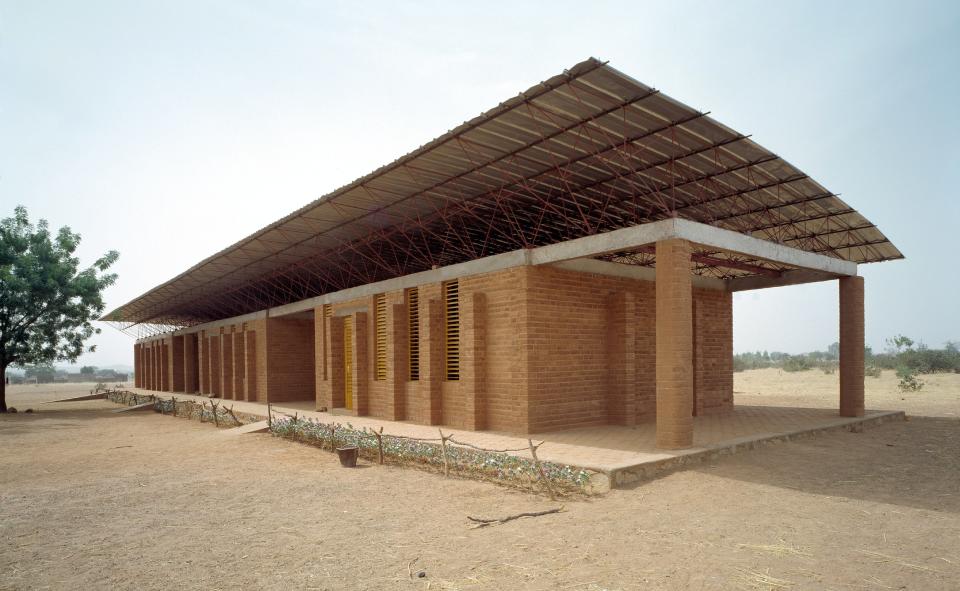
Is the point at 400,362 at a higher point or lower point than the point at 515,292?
lower

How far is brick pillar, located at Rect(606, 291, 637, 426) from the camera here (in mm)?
12816

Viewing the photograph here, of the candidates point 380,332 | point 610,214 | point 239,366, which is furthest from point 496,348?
point 239,366

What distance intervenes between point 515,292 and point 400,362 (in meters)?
4.69

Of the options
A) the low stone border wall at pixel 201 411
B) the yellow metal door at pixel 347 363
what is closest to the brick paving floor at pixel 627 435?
the yellow metal door at pixel 347 363

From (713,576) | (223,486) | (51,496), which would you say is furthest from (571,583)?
(51,496)

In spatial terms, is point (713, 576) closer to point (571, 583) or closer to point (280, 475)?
point (571, 583)

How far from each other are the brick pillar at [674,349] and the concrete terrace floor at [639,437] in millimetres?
357

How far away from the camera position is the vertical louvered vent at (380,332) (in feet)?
54.1

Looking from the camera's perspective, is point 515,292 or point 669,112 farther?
point 515,292

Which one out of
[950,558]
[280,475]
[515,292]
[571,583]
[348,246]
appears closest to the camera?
[571,583]

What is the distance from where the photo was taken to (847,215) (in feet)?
43.1

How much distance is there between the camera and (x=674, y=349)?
9.27 meters

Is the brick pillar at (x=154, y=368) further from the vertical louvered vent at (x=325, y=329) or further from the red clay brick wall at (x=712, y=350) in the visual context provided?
the red clay brick wall at (x=712, y=350)

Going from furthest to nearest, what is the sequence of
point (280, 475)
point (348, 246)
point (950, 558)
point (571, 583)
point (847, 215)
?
point (348, 246) → point (847, 215) → point (280, 475) → point (950, 558) → point (571, 583)
